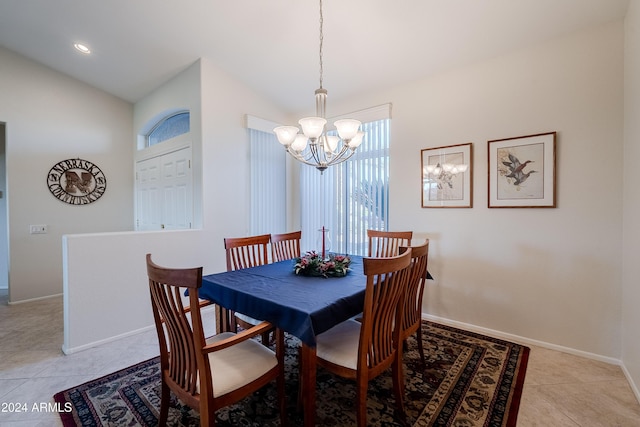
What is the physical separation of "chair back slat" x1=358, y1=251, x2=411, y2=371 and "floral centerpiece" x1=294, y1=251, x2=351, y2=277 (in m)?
0.54

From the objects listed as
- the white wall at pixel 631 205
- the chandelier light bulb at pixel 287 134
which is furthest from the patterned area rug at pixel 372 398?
the chandelier light bulb at pixel 287 134

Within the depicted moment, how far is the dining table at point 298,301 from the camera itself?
4.51ft

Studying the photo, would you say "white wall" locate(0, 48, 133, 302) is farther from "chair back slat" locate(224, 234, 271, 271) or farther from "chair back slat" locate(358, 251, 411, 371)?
"chair back slat" locate(358, 251, 411, 371)

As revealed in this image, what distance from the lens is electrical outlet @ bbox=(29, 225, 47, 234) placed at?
3793 millimetres

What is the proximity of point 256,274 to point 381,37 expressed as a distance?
2.45 metres

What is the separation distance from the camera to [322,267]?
204 centimetres

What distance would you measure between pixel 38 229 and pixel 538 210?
19.8 feet

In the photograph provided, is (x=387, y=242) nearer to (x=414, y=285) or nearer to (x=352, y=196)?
(x=414, y=285)

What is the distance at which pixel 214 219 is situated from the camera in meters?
3.41

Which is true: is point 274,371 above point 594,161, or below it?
below

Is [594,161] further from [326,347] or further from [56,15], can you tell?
[56,15]

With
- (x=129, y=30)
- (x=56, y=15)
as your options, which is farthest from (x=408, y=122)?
(x=56, y=15)

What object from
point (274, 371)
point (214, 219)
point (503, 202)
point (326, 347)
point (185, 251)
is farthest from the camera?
point (214, 219)

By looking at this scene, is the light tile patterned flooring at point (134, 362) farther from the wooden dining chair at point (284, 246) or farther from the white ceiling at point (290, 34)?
the white ceiling at point (290, 34)
